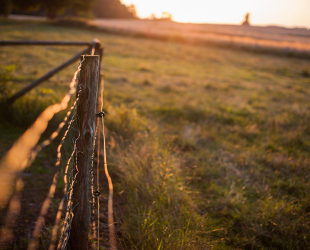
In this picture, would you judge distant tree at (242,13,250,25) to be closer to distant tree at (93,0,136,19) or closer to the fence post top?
distant tree at (93,0,136,19)

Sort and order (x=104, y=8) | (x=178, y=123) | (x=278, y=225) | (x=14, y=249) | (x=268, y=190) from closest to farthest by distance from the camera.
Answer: (x=14, y=249) < (x=278, y=225) < (x=268, y=190) < (x=178, y=123) < (x=104, y=8)

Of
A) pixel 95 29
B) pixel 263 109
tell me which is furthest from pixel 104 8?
pixel 263 109

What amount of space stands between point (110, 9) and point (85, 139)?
3457 inches

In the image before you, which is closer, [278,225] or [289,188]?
[278,225]

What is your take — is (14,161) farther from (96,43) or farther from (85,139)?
(96,43)

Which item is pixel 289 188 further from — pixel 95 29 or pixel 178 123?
pixel 95 29

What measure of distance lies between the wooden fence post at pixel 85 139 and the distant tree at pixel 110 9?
85180mm

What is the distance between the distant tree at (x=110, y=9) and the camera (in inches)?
2917

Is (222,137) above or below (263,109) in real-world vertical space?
below

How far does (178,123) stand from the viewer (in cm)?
497

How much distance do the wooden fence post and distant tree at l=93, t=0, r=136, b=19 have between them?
85.2 m

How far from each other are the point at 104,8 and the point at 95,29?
5560 cm

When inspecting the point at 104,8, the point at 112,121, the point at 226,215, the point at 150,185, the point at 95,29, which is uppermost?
the point at 104,8

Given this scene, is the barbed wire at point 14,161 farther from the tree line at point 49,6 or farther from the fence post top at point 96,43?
the tree line at point 49,6
